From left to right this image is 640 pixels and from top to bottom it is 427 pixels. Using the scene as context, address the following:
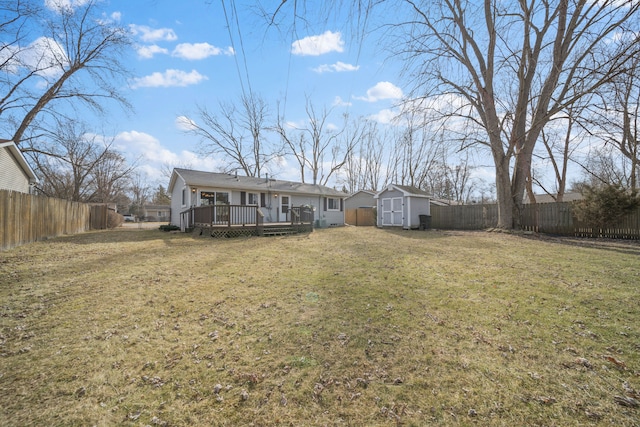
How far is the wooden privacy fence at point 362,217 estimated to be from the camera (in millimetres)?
24019

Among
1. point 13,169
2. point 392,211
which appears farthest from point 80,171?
point 392,211

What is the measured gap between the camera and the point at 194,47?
5.10m

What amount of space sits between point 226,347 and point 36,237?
12082 millimetres

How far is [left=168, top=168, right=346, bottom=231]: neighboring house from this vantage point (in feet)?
49.9

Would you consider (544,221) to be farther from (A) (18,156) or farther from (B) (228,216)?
(A) (18,156)

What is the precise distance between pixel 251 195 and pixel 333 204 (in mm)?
7554

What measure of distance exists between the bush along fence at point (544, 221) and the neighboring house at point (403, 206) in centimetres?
158

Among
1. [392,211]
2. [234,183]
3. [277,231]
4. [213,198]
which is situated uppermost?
[234,183]

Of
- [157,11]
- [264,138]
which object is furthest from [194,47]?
[264,138]

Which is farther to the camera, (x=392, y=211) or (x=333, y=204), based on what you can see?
(x=333, y=204)

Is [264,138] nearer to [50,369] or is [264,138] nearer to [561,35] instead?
[561,35]

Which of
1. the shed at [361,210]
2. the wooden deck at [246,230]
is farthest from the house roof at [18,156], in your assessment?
the shed at [361,210]

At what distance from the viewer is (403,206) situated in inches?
720

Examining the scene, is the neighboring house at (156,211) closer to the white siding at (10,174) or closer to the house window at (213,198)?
the white siding at (10,174)
